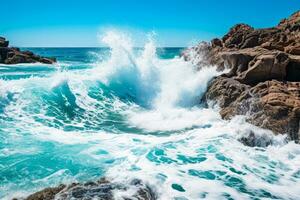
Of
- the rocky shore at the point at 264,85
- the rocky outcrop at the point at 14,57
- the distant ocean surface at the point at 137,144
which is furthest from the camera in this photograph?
the rocky outcrop at the point at 14,57

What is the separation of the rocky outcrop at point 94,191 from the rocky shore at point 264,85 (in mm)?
4880

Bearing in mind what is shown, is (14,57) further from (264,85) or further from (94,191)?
(94,191)

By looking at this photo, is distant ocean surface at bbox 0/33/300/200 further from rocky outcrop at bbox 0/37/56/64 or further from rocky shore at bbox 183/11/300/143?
rocky outcrop at bbox 0/37/56/64

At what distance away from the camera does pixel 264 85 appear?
10836 mm

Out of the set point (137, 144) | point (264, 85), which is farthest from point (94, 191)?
point (264, 85)

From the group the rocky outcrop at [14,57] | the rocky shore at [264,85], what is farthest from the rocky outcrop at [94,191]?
the rocky outcrop at [14,57]

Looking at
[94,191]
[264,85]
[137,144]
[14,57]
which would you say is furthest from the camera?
[14,57]

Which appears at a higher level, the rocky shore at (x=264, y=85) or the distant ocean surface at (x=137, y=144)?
the rocky shore at (x=264, y=85)

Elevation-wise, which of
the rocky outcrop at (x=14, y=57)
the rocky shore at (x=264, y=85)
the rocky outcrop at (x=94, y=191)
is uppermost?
the rocky shore at (x=264, y=85)

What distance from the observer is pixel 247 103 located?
10453mm

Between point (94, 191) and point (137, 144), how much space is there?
3.38m

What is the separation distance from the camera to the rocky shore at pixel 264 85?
931cm

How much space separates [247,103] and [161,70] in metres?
8.61

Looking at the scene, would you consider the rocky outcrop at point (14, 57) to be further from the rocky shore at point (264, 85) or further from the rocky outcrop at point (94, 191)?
the rocky outcrop at point (94, 191)
